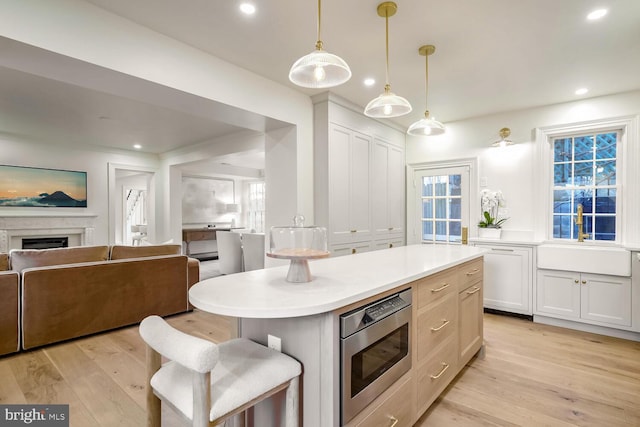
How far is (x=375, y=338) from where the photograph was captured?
1.44m

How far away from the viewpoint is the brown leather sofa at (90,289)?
115 inches

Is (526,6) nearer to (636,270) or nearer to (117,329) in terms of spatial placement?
(636,270)

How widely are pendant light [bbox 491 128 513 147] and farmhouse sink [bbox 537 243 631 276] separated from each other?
136 cm

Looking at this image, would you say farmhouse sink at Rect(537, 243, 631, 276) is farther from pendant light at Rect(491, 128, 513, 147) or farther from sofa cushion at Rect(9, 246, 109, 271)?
sofa cushion at Rect(9, 246, 109, 271)

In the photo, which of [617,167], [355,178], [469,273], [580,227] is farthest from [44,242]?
[617,167]

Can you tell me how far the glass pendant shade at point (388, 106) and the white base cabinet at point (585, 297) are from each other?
9.33 feet

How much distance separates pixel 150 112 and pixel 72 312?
2.67 m

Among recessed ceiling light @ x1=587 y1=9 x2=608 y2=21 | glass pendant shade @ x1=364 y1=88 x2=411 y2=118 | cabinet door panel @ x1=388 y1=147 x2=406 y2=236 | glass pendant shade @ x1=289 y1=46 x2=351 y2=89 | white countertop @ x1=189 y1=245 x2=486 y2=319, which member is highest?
recessed ceiling light @ x1=587 y1=9 x2=608 y2=21

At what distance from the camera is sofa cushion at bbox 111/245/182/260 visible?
363 centimetres

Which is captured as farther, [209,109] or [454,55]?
[209,109]

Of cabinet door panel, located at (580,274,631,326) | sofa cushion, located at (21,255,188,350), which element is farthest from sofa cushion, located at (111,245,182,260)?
cabinet door panel, located at (580,274,631,326)

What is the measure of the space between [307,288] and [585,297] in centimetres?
366

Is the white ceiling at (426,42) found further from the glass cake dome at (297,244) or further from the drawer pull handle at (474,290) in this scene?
the drawer pull handle at (474,290)

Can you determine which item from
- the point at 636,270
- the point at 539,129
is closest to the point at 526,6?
the point at 539,129
